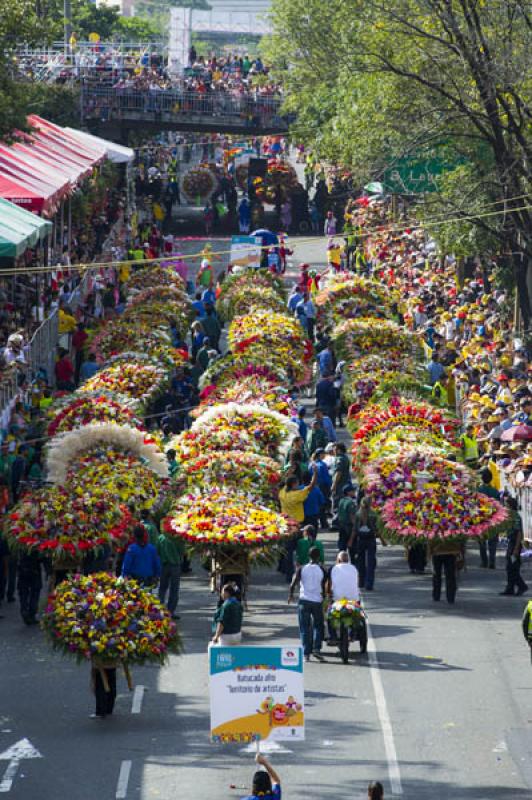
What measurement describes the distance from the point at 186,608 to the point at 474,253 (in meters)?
20.1

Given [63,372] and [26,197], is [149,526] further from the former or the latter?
[26,197]

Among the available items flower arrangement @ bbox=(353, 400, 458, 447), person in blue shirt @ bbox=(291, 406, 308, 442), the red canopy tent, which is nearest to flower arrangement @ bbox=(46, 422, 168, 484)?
flower arrangement @ bbox=(353, 400, 458, 447)

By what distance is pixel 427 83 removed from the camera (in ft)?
109

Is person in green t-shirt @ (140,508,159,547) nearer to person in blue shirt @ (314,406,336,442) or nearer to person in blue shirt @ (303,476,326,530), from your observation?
person in blue shirt @ (303,476,326,530)

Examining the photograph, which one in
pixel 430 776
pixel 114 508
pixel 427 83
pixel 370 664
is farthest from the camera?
pixel 427 83

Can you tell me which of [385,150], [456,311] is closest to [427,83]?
[385,150]

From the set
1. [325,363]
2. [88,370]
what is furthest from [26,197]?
[325,363]

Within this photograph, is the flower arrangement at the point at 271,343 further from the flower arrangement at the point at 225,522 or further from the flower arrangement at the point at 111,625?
the flower arrangement at the point at 111,625

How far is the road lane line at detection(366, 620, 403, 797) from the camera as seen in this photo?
599 inches

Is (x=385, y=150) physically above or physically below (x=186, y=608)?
above

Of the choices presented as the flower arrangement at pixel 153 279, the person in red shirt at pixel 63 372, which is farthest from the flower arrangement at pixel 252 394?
the flower arrangement at pixel 153 279

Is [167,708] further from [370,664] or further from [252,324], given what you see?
Answer: [252,324]

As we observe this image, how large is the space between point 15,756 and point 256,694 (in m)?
3.01

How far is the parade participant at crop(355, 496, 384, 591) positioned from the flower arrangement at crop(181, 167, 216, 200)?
147 feet
